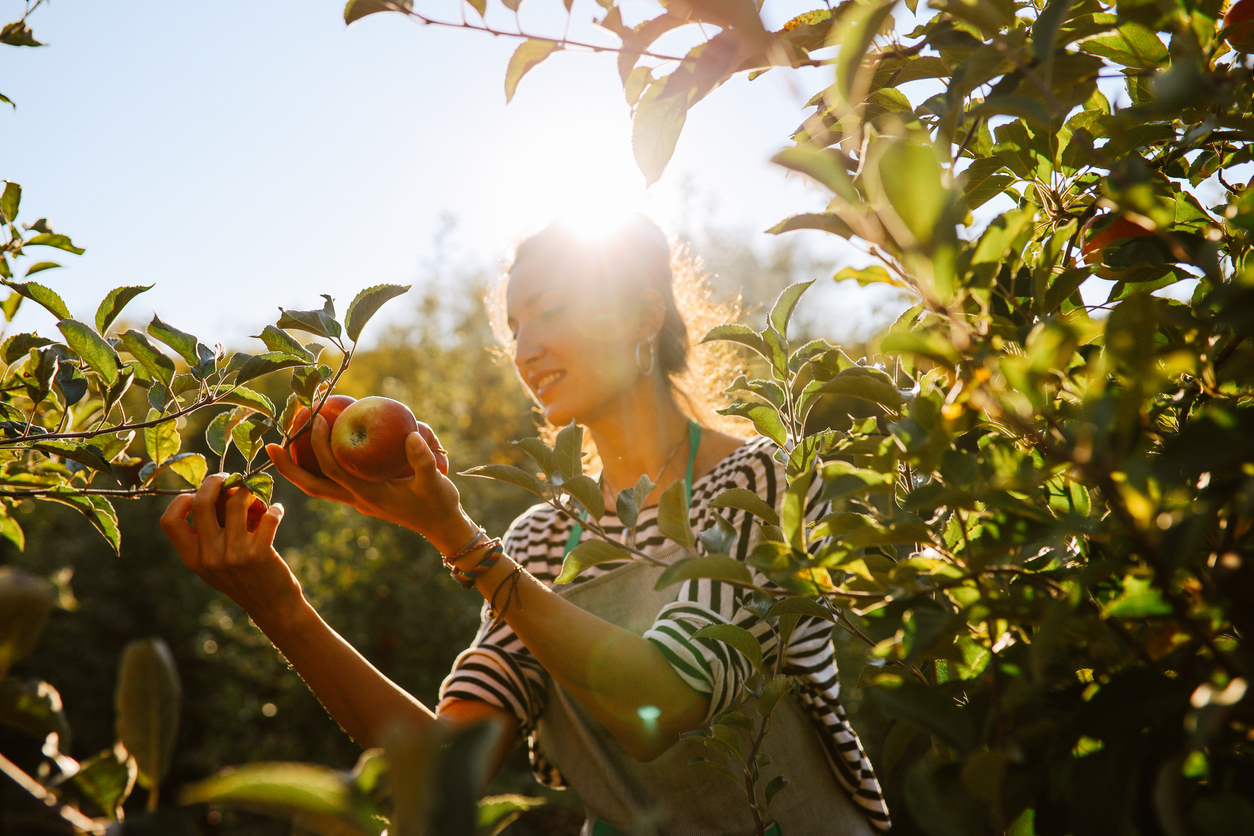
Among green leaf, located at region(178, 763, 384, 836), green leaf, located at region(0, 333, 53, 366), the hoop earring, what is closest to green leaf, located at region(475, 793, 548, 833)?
green leaf, located at region(178, 763, 384, 836)

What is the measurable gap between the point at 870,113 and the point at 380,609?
5.10 m

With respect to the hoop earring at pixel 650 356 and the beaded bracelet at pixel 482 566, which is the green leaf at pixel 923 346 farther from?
the hoop earring at pixel 650 356

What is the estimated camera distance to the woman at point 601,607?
1.27 metres

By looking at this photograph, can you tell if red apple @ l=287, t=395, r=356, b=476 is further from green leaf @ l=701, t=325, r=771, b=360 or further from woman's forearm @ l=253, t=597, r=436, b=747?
green leaf @ l=701, t=325, r=771, b=360

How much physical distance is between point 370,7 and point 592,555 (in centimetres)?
67

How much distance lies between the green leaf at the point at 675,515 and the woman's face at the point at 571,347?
156cm

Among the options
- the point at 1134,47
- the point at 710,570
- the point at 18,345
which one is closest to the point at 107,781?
the point at 710,570

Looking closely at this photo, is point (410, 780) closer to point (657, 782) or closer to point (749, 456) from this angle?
point (657, 782)

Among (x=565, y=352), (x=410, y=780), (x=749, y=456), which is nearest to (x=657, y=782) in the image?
(x=749, y=456)

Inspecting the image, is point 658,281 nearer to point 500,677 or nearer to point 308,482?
point 500,677

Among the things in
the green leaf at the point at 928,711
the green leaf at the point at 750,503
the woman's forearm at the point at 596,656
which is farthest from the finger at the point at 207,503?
the green leaf at the point at 928,711

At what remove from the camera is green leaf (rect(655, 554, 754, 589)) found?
2.15 ft

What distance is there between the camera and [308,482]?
4.70 feet

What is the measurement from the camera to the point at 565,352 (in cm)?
232
